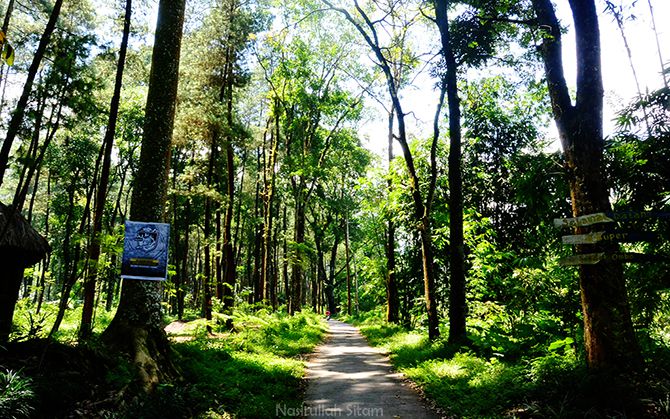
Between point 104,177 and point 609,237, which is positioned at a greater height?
point 104,177

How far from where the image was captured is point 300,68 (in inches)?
754

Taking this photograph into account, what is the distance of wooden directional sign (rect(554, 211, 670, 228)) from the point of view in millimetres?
4660

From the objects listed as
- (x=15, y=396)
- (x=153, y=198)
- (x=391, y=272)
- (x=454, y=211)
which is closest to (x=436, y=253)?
(x=391, y=272)

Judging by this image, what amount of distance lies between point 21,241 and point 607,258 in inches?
389

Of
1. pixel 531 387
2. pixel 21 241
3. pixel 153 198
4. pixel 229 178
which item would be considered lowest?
pixel 531 387

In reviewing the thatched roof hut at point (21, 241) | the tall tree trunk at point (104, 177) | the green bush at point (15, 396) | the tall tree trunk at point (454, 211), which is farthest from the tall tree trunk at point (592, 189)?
the thatched roof hut at point (21, 241)

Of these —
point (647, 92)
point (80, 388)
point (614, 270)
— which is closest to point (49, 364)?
point (80, 388)

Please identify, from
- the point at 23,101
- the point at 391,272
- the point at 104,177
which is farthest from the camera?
the point at 391,272

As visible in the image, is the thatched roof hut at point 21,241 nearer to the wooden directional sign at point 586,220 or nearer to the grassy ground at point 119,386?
the grassy ground at point 119,386

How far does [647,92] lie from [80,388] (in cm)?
814

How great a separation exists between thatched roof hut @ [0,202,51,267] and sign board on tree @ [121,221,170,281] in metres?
2.57

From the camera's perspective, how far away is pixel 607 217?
5.22 metres

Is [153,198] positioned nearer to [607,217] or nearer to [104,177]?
[104,177]

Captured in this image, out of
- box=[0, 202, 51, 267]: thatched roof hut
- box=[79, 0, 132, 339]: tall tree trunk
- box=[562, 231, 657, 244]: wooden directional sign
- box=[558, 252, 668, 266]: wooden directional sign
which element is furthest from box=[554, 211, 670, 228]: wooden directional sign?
box=[0, 202, 51, 267]: thatched roof hut
